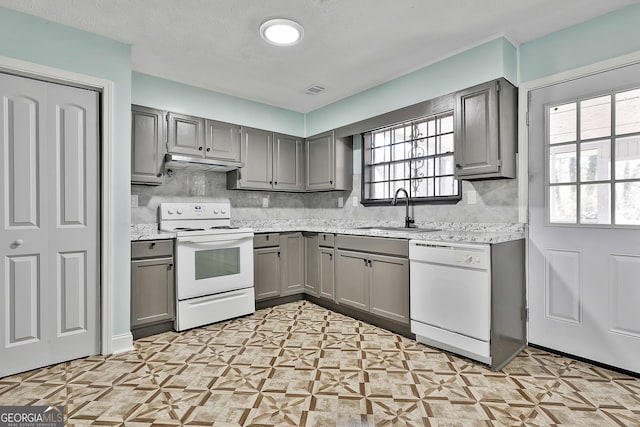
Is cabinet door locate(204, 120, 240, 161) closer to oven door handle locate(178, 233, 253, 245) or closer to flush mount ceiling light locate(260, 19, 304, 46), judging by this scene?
oven door handle locate(178, 233, 253, 245)

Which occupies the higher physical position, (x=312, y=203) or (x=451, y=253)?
(x=312, y=203)

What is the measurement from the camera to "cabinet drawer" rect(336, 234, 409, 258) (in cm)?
283

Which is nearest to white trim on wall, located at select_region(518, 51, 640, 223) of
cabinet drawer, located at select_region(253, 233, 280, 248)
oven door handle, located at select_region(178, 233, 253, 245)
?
cabinet drawer, located at select_region(253, 233, 280, 248)

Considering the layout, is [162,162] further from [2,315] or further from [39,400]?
[39,400]

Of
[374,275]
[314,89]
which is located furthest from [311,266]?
[314,89]

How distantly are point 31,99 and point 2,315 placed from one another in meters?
1.45

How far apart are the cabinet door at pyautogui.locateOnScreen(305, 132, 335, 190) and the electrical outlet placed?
5.24 feet

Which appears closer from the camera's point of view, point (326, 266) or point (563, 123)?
point (563, 123)

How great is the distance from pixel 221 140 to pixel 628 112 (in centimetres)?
349

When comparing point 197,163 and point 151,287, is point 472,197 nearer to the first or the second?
point 197,163

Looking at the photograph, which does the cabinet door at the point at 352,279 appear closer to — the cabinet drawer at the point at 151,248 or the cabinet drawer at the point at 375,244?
the cabinet drawer at the point at 375,244

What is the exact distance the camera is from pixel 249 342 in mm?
2760

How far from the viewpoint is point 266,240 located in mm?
3711
